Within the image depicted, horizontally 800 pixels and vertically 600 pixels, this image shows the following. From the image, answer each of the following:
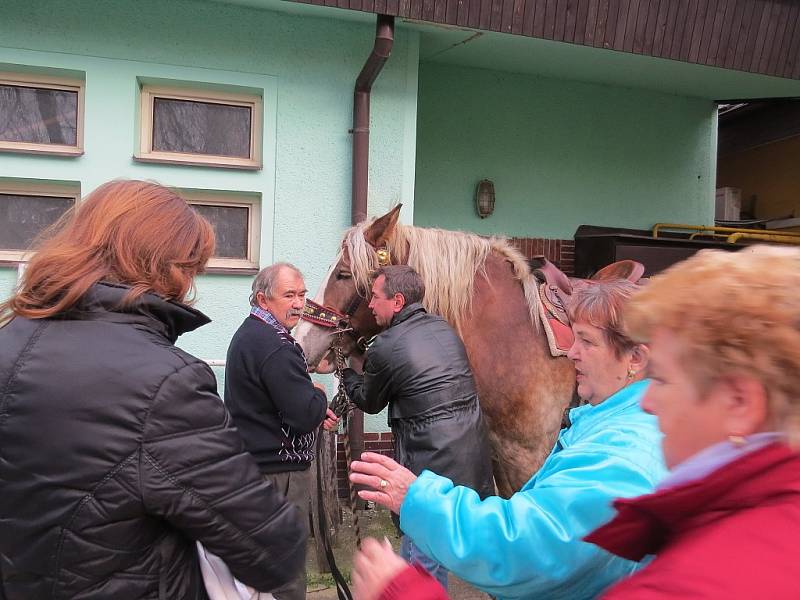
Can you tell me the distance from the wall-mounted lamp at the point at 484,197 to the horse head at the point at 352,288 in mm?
2781

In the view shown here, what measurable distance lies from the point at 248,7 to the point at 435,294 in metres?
2.52

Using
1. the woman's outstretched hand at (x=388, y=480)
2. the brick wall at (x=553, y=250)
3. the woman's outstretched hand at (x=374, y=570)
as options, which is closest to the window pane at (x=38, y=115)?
the woman's outstretched hand at (x=388, y=480)

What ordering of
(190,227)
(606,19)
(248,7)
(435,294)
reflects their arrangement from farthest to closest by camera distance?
(606,19)
(248,7)
(435,294)
(190,227)

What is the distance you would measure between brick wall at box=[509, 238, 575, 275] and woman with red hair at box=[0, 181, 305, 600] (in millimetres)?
5027

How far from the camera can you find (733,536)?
70cm

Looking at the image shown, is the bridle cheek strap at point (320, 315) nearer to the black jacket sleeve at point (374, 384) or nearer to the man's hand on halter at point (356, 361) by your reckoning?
the man's hand on halter at point (356, 361)

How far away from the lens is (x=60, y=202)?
4059 millimetres

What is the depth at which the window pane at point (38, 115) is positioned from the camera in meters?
3.92

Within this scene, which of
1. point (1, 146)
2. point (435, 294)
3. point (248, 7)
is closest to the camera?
point (435, 294)

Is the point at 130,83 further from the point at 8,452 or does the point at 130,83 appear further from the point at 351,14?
the point at 8,452

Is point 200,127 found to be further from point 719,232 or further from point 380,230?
point 719,232

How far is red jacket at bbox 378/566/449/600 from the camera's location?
2.90ft

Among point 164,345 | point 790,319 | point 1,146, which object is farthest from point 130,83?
point 790,319

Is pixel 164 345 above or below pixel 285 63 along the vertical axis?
below
